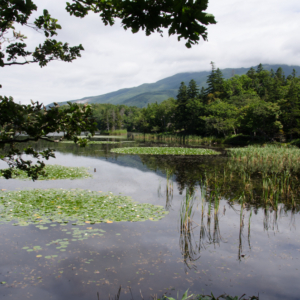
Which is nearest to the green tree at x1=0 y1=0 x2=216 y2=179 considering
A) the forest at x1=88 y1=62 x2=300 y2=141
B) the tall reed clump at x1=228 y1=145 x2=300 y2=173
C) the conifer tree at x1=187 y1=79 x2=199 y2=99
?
the tall reed clump at x1=228 y1=145 x2=300 y2=173

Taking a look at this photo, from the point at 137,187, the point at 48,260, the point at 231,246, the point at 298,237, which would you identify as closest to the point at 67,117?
the point at 48,260

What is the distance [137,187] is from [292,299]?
37.9ft

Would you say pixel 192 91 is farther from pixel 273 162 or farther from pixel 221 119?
pixel 273 162

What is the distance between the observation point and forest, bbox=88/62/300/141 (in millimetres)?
47688

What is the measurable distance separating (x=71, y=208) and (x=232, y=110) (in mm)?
67476

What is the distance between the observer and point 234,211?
11805 mm

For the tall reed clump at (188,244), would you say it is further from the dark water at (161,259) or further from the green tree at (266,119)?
the green tree at (266,119)

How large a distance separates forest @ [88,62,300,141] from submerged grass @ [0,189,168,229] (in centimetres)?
4215

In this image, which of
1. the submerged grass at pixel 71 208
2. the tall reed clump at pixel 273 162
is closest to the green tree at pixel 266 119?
the tall reed clump at pixel 273 162

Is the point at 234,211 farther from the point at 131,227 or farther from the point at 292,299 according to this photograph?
the point at 292,299

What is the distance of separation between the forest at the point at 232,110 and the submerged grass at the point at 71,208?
4215 cm

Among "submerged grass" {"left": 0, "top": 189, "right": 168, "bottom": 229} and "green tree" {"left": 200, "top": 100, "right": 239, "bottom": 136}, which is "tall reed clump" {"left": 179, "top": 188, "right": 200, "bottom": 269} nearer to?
"submerged grass" {"left": 0, "top": 189, "right": 168, "bottom": 229}

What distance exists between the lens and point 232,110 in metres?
71.0

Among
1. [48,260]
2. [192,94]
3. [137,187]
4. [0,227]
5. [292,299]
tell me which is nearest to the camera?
[292,299]
